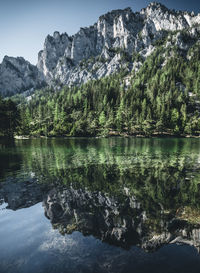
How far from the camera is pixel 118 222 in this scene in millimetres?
11672

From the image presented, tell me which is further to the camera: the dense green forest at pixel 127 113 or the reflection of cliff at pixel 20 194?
the dense green forest at pixel 127 113

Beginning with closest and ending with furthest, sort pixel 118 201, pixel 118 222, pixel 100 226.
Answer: pixel 100 226 < pixel 118 222 < pixel 118 201

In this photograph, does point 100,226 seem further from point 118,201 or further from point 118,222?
point 118,201

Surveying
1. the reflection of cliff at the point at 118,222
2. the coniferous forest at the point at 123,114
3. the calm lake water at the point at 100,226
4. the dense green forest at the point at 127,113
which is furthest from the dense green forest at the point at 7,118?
the reflection of cliff at the point at 118,222

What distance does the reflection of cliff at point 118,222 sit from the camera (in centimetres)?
1006

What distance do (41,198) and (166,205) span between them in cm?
1165

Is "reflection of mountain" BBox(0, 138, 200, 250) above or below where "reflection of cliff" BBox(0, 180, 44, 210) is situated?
above

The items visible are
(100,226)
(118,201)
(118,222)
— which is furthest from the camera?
(118,201)

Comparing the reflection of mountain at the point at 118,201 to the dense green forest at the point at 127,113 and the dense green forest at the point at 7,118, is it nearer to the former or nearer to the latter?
the dense green forest at the point at 7,118

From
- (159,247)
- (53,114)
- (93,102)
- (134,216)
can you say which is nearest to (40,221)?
(134,216)

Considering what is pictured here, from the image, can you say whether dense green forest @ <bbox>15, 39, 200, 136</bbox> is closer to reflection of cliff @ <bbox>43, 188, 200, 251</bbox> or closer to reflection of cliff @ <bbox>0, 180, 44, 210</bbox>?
reflection of cliff @ <bbox>0, 180, 44, 210</bbox>

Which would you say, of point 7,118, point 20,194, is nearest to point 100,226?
point 20,194

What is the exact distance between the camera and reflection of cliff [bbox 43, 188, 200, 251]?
1006 centimetres

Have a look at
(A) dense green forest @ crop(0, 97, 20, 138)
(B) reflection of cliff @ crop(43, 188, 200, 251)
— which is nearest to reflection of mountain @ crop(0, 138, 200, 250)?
(B) reflection of cliff @ crop(43, 188, 200, 251)
